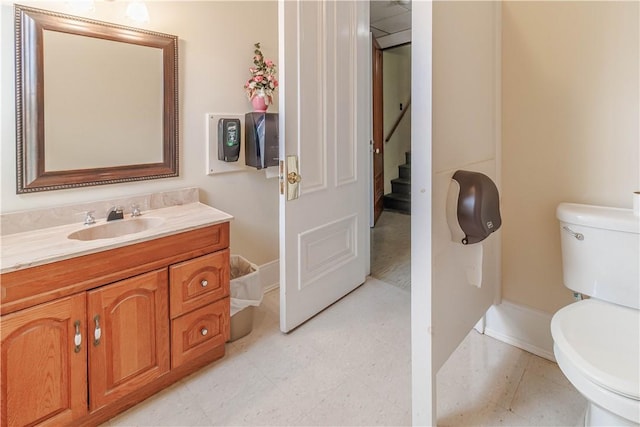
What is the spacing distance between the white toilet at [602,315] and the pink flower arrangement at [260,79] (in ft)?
5.82

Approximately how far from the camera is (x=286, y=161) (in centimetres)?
190

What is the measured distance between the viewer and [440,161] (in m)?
1.29

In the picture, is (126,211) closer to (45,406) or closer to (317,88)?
(45,406)

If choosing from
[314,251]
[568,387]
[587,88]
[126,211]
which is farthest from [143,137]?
[568,387]

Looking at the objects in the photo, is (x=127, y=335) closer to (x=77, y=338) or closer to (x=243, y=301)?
(x=77, y=338)

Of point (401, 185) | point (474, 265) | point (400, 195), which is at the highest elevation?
point (401, 185)

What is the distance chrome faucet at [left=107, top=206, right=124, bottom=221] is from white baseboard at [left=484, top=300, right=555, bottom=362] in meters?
2.04

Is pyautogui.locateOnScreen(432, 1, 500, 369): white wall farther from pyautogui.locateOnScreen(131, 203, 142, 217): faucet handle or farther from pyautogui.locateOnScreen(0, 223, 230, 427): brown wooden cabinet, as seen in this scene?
pyautogui.locateOnScreen(131, 203, 142, 217): faucet handle

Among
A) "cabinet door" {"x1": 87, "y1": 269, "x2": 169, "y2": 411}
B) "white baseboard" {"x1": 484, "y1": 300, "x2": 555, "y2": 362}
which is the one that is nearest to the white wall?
"white baseboard" {"x1": 484, "y1": 300, "x2": 555, "y2": 362}

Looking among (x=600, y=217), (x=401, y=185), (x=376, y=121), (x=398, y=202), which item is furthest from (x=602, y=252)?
(x=401, y=185)

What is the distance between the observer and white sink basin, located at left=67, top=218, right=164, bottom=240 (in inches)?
64.1

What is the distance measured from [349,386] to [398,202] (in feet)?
12.8

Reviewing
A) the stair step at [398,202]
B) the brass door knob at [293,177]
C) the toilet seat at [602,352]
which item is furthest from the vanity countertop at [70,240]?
the stair step at [398,202]

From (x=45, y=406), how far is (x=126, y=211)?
2.96 feet
